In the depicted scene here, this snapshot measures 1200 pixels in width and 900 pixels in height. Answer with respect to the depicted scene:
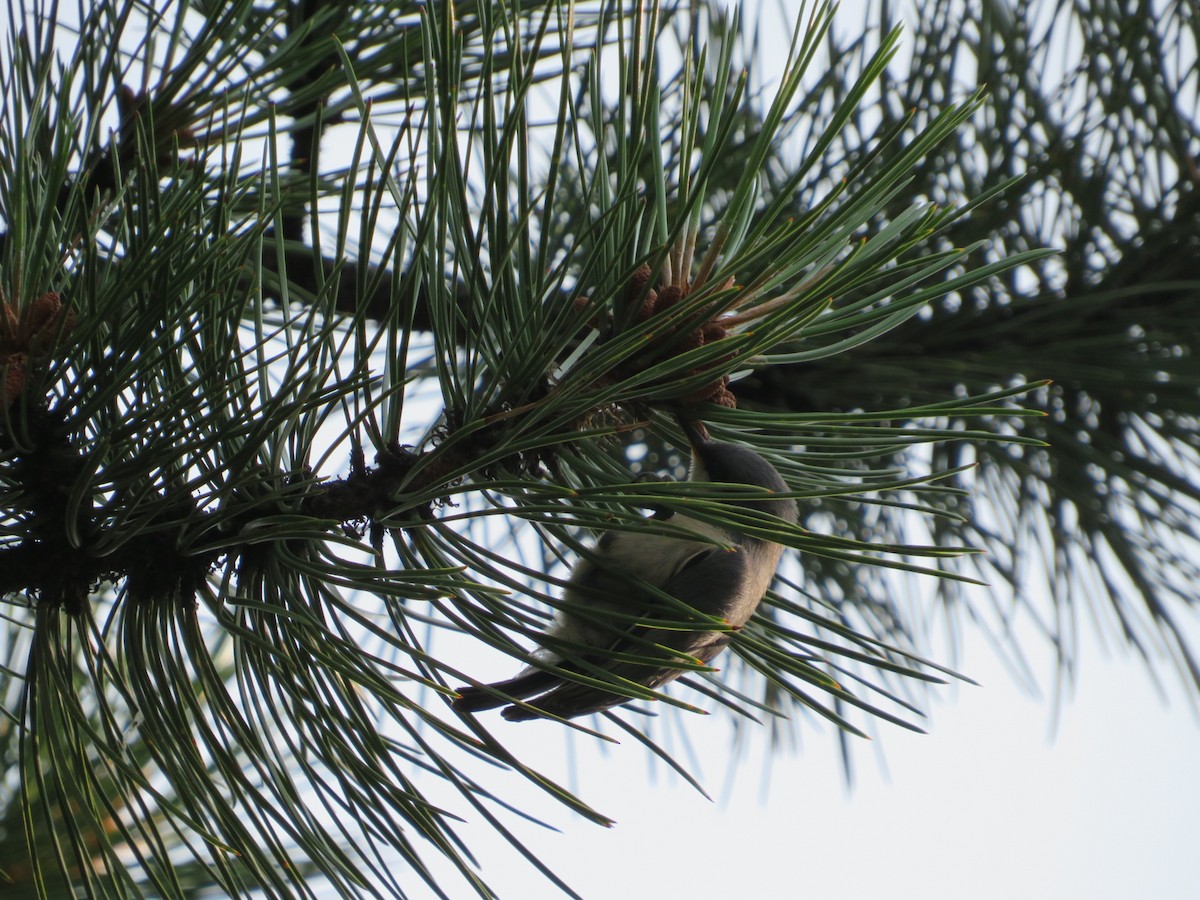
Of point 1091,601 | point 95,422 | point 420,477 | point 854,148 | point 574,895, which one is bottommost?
point 574,895

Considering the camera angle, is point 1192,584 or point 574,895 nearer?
point 574,895

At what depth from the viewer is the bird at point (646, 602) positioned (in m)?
0.64

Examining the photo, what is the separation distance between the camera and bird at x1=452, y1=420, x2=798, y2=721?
2.08 ft

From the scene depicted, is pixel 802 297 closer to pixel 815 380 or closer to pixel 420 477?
pixel 420 477

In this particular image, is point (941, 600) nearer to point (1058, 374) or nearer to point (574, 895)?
point (1058, 374)

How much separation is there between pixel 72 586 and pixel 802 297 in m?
0.44

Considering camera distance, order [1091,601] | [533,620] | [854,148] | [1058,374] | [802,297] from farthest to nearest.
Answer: [1091,601] < [854,148] < [1058,374] < [533,620] < [802,297]

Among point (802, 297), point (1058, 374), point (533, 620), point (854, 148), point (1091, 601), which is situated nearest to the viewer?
point (802, 297)

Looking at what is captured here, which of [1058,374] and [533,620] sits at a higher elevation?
[1058,374]

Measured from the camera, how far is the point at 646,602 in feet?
2.19

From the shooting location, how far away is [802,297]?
1.93ft

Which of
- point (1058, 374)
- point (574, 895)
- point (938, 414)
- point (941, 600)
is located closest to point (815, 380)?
point (1058, 374)

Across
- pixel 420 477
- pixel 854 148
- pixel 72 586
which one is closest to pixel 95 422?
→ pixel 72 586

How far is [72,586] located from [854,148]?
0.99m
